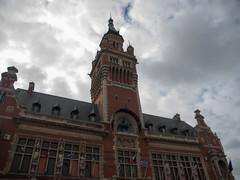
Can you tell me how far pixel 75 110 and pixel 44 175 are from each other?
1016cm

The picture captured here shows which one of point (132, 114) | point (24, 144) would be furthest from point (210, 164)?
point (24, 144)

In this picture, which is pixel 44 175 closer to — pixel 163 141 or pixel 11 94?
pixel 11 94

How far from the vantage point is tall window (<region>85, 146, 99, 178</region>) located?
913 inches

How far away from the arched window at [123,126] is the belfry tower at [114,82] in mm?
1689

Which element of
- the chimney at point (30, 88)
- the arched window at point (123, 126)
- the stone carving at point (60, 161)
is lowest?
the stone carving at point (60, 161)

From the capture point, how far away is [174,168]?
2841 centimetres

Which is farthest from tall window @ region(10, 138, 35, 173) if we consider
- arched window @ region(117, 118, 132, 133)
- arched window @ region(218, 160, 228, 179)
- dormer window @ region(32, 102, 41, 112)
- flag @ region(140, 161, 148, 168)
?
arched window @ region(218, 160, 228, 179)

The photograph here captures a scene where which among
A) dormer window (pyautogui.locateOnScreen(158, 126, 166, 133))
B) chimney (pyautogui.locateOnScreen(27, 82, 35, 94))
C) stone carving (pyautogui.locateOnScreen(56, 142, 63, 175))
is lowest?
stone carving (pyautogui.locateOnScreen(56, 142, 63, 175))

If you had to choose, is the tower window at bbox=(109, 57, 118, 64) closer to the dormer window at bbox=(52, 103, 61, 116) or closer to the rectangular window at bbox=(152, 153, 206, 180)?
the dormer window at bbox=(52, 103, 61, 116)

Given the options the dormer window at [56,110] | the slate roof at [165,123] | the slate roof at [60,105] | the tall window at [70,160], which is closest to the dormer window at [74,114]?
the slate roof at [60,105]

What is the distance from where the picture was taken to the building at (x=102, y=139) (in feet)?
71.7

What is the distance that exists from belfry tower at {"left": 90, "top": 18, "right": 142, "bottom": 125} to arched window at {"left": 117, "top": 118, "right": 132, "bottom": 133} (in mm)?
1689

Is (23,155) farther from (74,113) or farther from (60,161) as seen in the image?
(74,113)

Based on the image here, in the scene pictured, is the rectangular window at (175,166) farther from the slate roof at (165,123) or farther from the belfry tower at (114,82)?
the belfry tower at (114,82)
